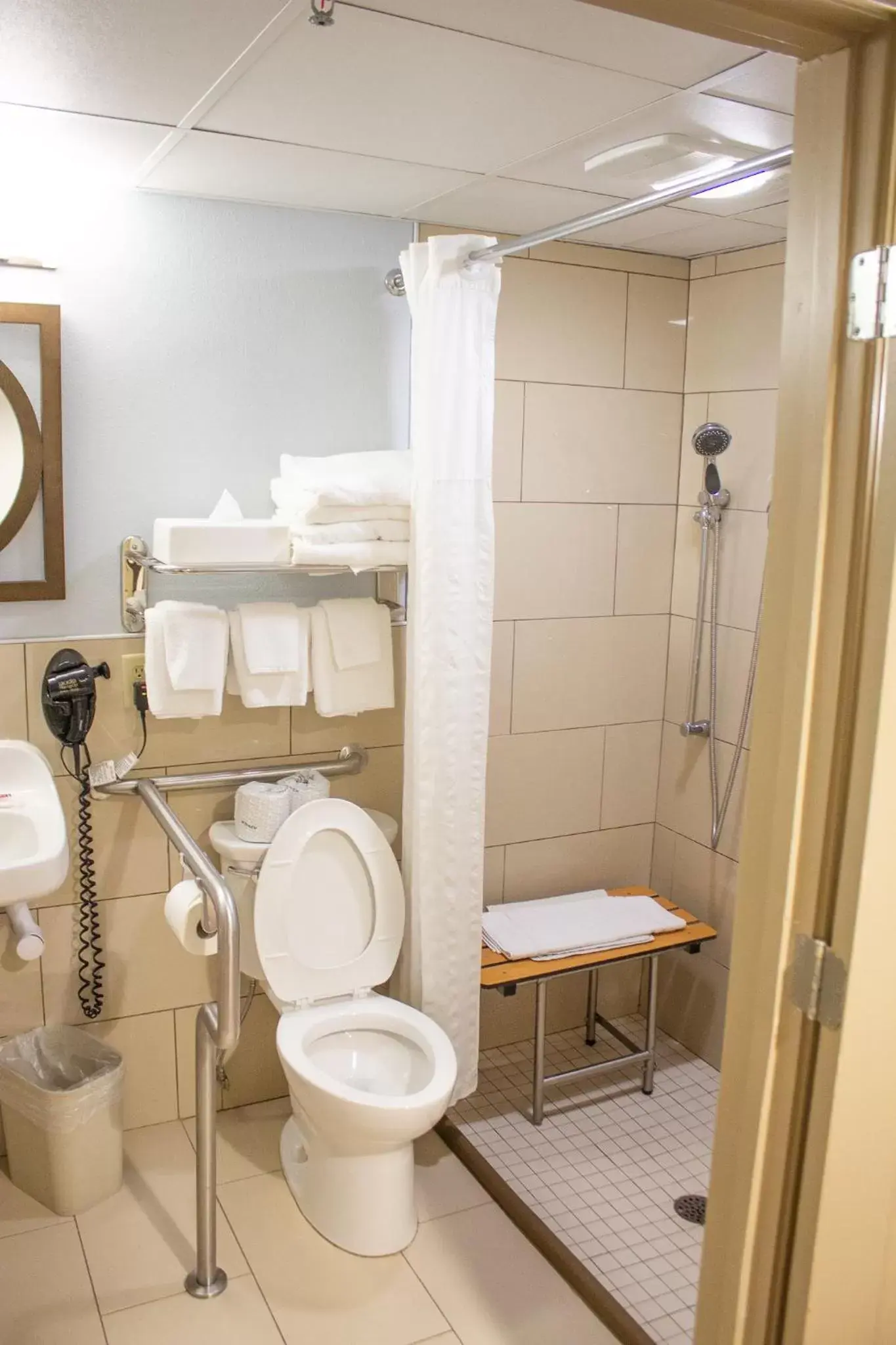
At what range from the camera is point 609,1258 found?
249 cm

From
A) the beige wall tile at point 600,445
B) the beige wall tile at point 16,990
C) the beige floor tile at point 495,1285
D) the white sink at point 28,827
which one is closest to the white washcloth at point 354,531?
the beige wall tile at point 600,445

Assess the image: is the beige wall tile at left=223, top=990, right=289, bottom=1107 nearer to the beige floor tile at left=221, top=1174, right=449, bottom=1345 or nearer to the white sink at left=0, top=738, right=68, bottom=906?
the beige floor tile at left=221, top=1174, right=449, bottom=1345

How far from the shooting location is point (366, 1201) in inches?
96.7

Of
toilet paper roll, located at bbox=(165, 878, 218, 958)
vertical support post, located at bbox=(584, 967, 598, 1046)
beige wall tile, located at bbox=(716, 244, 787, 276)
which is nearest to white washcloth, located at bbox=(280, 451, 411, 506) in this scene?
toilet paper roll, located at bbox=(165, 878, 218, 958)

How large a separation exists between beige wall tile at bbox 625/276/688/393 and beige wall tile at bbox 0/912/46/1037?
7.14ft

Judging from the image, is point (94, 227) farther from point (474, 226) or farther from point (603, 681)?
point (603, 681)

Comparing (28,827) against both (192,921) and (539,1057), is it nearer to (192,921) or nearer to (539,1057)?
(192,921)

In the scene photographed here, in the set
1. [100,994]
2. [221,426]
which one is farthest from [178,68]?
[100,994]

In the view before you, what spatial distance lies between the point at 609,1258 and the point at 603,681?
5.01 feet

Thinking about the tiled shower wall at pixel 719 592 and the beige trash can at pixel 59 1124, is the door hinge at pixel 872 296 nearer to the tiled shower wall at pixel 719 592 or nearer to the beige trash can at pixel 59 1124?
the tiled shower wall at pixel 719 592

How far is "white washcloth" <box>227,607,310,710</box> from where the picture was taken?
2643 millimetres

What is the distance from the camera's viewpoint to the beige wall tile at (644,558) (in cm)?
330

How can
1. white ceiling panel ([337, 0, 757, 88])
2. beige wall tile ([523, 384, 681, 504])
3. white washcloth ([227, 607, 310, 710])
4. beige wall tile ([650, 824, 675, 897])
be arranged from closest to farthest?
white ceiling panel ([337, 0, 757, 88]) → white washcloth ([227, 607, 310, 710]) → beige wall tile ([523, 384, 681, 504]) → beige wall tile ([650, 824, 675, 897])

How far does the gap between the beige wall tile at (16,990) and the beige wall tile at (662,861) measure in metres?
1.83
